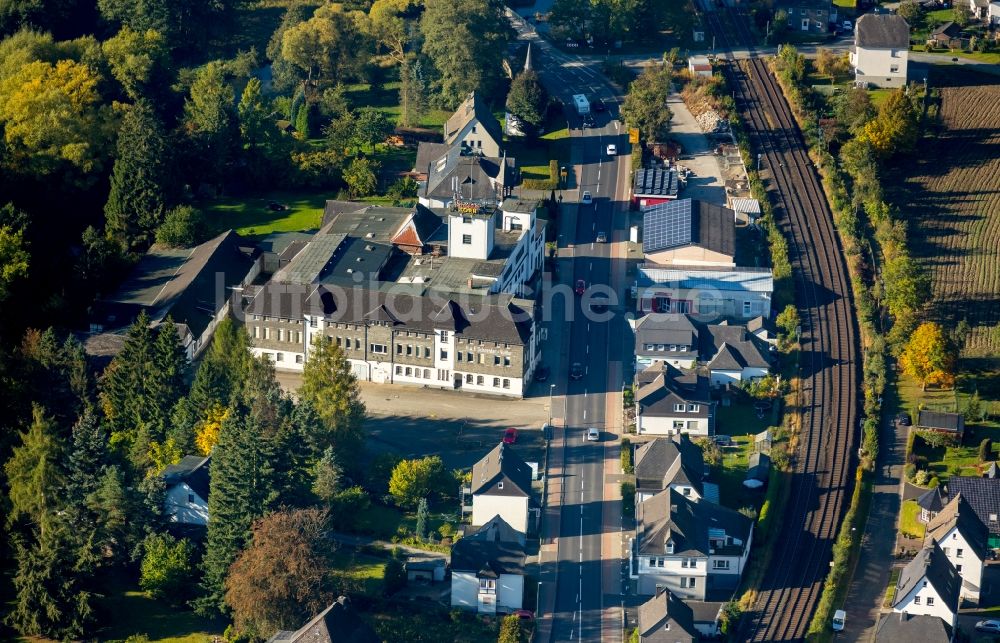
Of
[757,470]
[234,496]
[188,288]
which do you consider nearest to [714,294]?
[757,470]

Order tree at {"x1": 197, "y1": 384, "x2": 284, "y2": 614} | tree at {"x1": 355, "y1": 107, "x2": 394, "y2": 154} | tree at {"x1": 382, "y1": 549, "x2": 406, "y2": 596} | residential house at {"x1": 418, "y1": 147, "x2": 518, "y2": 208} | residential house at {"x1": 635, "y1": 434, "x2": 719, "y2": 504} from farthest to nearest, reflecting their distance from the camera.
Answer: tree at {"x1": 355, "y1": 107, "x2": 394, "y2": 154} → residential house at {"x1": 418, "y1": 147, "x2": 518, "y2": 208} → residential house at {"x1": 635, "y1": 434, "x2": 719, "y2": 504} → tree at {"x1": 382, "y1": 549, "x2": 406, "y2": 596} → tree at {"x1": 197, "y1": 384, "x2": 284, "y2": 614}

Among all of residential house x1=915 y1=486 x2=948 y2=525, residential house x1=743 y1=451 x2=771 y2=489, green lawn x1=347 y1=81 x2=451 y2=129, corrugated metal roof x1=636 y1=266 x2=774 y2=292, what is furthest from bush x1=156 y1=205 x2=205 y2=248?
residential house x1=915 y1=486 x2=948 y2=525

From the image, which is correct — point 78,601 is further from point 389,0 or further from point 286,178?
point 389,0

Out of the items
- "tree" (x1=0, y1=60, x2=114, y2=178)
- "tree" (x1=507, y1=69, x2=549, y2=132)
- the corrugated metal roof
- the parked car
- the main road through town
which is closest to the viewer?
the parked car

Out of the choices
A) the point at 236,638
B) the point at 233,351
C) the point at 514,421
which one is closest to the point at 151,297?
the point at 233,351

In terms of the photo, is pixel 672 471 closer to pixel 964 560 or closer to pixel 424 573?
pixel 424 573

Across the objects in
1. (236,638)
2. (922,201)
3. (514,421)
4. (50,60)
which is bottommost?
(236,638)

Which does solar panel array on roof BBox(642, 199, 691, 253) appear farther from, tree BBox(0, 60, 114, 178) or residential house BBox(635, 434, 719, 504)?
tree BBox(0, 60, 114, 178)
